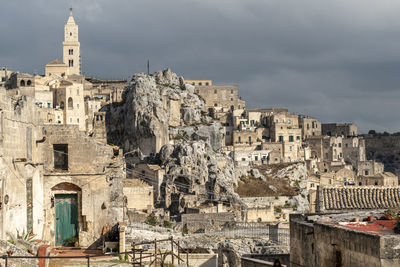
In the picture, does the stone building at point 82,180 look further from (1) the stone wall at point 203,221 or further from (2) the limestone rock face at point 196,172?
(2) the limestone rock face at point 196,172

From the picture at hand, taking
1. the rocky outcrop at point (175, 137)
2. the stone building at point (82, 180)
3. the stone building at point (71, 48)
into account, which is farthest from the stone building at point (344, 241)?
the stone building at point (71, 48)

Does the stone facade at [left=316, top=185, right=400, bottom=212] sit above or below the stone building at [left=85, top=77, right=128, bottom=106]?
→ below

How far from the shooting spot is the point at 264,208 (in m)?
66.0

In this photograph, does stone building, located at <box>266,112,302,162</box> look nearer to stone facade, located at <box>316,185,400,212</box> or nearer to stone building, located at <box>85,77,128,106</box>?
stone building, located at <box>85,77,128,106</box>

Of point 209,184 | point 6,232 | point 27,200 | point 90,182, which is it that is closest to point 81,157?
point 90,182

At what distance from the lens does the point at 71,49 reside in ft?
406

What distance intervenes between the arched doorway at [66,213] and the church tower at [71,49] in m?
95.7

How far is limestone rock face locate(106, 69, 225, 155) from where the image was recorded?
7581 cm

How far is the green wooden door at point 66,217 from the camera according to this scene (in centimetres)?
2742

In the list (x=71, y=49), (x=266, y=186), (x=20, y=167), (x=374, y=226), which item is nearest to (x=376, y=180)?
(x=266, y=186)

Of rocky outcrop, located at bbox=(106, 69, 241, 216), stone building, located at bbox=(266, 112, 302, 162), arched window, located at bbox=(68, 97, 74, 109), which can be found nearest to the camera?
rocky outcrop, located at bbox=(106, 69, 241, 216)

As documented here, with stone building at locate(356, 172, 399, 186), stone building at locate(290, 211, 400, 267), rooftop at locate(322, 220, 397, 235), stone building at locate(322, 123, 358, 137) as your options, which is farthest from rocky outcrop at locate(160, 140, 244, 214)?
stone building at locate(322, 123, 358, 137)

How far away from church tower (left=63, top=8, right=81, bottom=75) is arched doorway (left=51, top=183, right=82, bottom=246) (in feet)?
314

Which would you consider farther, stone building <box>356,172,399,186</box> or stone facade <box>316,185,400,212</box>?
stone building <box>356,172,399,186</box>
